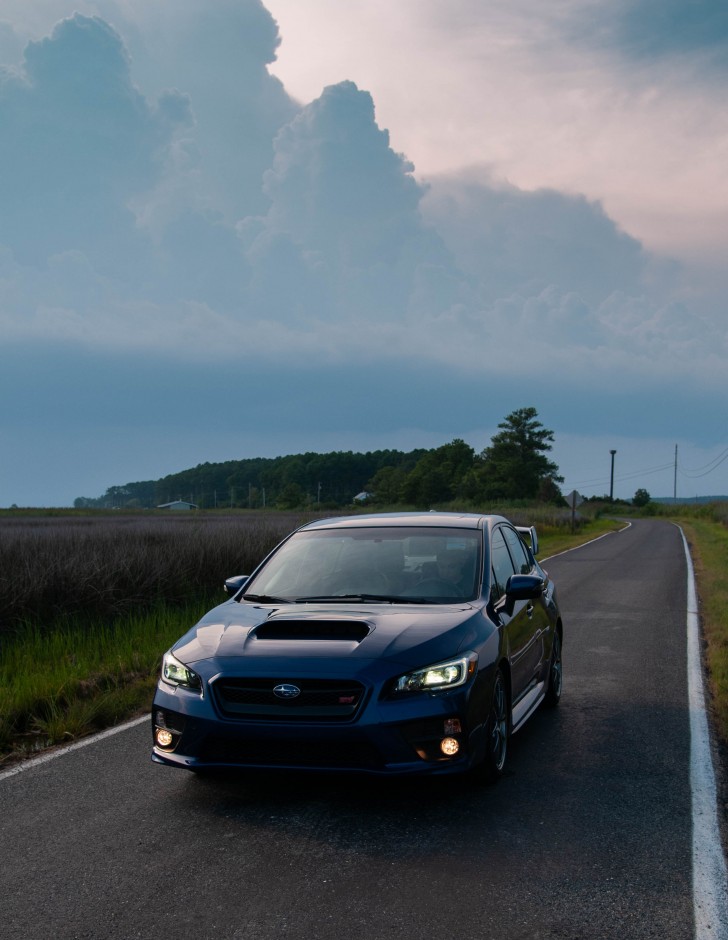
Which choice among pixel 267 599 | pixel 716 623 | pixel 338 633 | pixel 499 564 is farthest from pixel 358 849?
pixel 716 623

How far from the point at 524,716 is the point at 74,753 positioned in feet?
9.87

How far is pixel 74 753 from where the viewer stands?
6.22 metres

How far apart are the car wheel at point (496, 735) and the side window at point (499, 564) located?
2.18 feet

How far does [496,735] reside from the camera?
5.28 metres

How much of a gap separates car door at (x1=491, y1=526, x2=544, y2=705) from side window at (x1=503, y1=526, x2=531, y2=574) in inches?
0.7

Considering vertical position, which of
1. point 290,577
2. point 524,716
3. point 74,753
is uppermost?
point 290,577

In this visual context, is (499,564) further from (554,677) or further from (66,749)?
(66,749)

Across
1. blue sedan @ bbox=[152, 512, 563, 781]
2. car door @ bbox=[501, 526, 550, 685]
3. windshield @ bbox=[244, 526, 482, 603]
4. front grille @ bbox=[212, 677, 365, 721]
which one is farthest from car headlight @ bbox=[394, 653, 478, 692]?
car door @ bbox=[501, 526, 550, 685]

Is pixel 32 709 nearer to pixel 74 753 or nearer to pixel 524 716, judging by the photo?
pixel 74 753

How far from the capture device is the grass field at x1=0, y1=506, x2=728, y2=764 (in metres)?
7.30

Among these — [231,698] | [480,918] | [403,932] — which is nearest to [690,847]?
[480,918]

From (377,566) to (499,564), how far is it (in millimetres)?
918

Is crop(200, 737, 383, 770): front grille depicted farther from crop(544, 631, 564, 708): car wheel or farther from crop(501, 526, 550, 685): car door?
crop(544, 631, 564, 708): car wheel

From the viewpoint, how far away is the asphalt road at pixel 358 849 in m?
3.60
